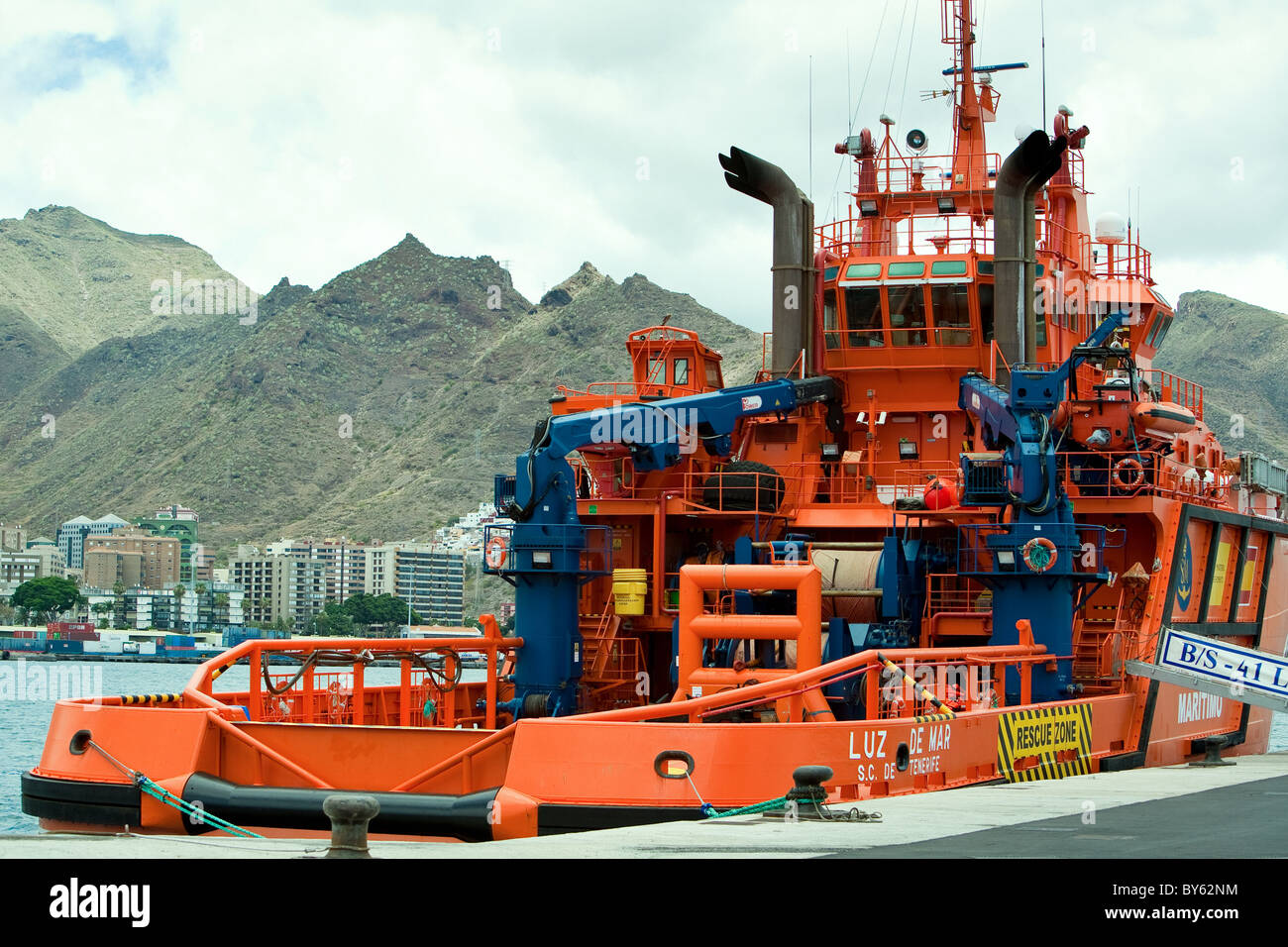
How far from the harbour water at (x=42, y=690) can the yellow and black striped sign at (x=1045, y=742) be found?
9472 mm

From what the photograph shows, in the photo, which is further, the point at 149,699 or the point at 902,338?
the point at 902,338

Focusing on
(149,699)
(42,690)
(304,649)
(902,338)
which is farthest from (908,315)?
(42,690)

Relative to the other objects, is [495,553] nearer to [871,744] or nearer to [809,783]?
[871,744]

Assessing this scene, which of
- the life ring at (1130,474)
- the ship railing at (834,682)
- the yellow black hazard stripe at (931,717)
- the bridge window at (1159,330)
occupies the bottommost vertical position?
the yellow black hazard stripe at (931,717)

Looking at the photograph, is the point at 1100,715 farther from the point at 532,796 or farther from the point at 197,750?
the point at 197,750

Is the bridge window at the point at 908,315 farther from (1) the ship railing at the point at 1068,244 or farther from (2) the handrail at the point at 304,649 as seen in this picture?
(2) the handrail at the point at 304,649

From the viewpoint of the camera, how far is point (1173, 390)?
24.5 m

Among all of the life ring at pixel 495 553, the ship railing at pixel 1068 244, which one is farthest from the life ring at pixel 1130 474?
the life ring at pixel 495 553

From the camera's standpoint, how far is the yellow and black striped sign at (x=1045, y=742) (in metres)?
16.3

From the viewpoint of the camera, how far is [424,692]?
21.1 m

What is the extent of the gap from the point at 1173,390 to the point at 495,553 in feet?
35.9

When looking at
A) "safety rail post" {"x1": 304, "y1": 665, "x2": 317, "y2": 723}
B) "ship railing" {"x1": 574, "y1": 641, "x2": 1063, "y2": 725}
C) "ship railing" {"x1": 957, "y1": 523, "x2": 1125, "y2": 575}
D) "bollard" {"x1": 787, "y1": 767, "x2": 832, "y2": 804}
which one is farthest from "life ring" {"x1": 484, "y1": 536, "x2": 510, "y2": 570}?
"bollard" {"x1": 787, "y1": 767, "x2": 832, "y2": 804}
